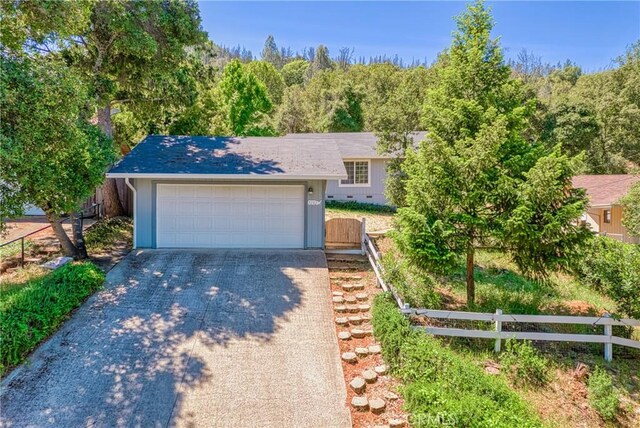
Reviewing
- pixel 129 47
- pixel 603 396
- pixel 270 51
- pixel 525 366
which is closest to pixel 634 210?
pixel 603 396

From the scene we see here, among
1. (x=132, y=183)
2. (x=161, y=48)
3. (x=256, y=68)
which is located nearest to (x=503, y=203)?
(x=132, y=183)

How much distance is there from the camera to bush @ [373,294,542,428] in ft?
15.9

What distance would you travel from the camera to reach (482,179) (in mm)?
8359

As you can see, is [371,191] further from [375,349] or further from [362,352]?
[362,352]

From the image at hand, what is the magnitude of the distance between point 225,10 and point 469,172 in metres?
12.1

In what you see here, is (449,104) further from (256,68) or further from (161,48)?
(256,68)

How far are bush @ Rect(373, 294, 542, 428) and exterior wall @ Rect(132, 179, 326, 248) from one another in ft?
17.4

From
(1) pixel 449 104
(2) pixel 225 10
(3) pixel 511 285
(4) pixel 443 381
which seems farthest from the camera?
(2) pixel 225 10

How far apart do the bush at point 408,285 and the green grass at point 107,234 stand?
918 cm

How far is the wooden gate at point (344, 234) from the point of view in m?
12.3

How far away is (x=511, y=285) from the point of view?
421 inches

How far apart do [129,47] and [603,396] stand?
1500 centimetres

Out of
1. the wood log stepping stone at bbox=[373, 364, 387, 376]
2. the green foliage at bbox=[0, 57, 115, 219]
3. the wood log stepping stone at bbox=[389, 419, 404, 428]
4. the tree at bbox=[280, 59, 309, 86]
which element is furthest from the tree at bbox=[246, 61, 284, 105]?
the wood log stepping stone at bbox=[389, 419, 404, 428]

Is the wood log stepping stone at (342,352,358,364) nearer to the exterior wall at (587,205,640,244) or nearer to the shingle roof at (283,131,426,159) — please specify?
the exterior wall at (587,205,640,244)
